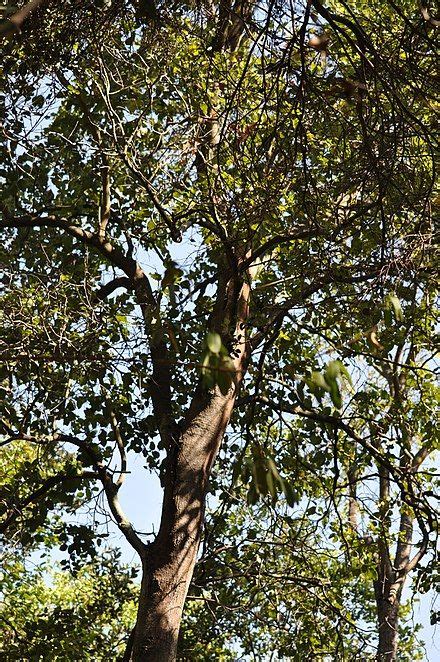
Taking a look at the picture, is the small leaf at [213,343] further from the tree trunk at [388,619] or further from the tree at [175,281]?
the tree trunk at [388,619]

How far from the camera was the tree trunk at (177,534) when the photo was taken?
22.1ft

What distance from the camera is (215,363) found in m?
1.99

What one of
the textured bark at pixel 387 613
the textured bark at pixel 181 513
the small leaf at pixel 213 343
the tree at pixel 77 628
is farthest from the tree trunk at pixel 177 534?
the textured bark at pixel 387 613

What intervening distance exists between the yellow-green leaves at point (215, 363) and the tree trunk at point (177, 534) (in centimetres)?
511

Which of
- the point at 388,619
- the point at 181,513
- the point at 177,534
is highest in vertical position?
the point at 388,619

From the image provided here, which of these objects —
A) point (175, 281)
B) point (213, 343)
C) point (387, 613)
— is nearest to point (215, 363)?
point (213, 343)

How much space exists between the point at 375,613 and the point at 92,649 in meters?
8.05

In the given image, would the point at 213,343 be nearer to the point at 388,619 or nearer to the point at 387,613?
the point at 387,613

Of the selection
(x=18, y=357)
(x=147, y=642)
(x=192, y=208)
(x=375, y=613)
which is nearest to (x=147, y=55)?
(x=192, y=208)

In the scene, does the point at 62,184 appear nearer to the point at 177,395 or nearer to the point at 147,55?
the point at 147,55

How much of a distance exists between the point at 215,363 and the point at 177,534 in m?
5.40

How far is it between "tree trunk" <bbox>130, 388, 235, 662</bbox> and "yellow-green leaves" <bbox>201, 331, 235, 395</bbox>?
5.11 metres

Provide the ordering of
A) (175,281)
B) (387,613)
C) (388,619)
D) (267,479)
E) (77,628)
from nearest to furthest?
(267,479) → (175,281) → (77,628) → (387,613) → (388,619)

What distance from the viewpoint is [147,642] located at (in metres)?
6.66
